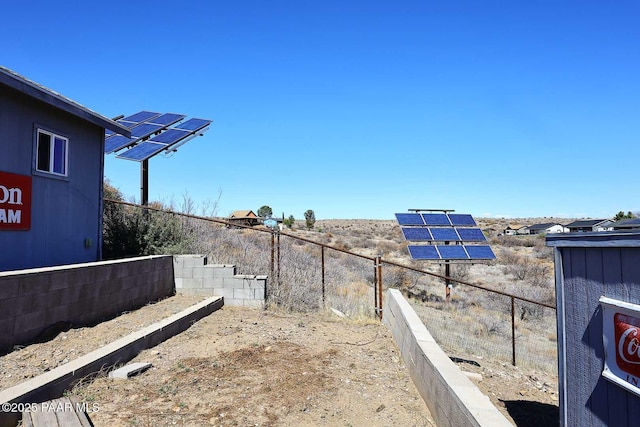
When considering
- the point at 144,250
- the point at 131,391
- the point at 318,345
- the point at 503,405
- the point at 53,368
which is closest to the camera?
the point at 131,391

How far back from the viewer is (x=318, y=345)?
7.02 metres

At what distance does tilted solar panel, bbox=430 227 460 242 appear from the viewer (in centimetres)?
1720

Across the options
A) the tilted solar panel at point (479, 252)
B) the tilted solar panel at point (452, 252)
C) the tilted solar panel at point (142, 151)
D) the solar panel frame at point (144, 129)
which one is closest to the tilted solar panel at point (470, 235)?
the tilted solar panel at point (479, 252)

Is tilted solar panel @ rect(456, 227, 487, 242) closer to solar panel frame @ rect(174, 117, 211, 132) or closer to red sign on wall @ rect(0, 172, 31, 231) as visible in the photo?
solar panel frame @ rect(174, 117, 211, 132)

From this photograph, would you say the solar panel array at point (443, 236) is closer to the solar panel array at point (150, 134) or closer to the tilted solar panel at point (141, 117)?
the solar panel array at point (150, 134)

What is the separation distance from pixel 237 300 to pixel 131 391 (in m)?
4.95

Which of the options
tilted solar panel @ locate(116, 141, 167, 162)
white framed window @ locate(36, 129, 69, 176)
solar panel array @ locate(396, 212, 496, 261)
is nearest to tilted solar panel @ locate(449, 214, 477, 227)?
solar panel array @ locate(396, 212, 496, 261)

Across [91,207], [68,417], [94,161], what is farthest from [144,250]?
[68,417]

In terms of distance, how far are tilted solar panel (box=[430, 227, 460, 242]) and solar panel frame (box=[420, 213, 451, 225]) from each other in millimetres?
491

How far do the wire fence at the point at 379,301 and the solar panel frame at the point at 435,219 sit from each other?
142 inches

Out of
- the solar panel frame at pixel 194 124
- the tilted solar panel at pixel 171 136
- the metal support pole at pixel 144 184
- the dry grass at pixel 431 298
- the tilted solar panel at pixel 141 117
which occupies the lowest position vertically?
the dry grass at pixel 431 298

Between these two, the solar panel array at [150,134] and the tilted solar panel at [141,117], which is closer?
the solar panel array at [150,134]

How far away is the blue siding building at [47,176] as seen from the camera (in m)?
6.91

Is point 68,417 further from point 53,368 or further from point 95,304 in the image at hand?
point 95,304
